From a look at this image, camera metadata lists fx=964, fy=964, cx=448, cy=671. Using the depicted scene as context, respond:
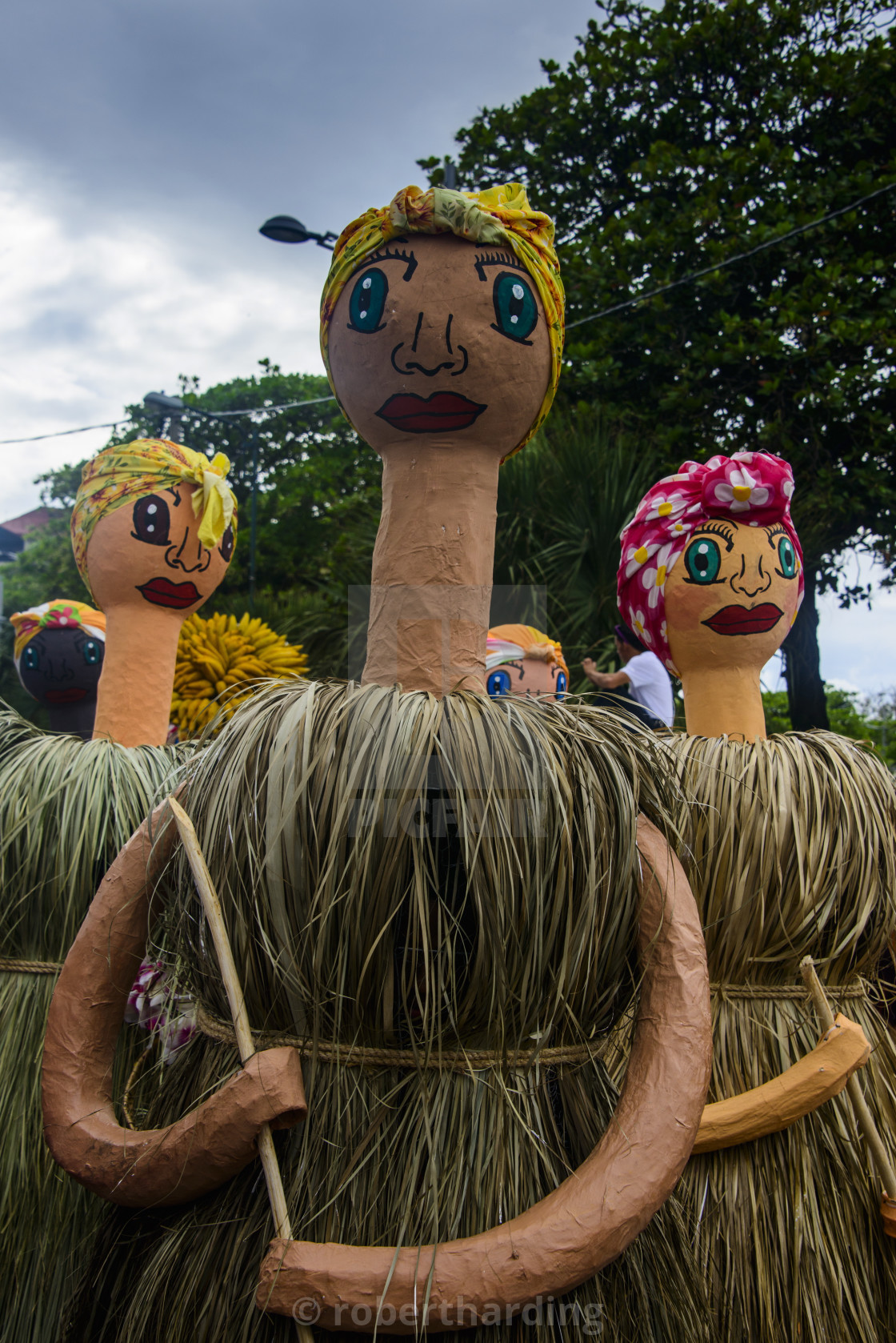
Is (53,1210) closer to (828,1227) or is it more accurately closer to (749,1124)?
(749,1124)

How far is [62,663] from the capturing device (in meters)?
3.22

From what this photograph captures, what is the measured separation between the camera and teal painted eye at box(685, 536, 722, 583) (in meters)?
2.04

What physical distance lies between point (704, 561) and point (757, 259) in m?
5.01

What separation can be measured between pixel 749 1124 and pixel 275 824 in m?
0.97

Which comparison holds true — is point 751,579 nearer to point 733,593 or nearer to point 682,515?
point 733,593

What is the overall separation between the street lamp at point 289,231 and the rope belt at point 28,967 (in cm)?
533

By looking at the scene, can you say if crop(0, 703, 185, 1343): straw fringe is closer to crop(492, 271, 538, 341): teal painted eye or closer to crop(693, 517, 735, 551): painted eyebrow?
crop(492, 271, 538, 341): teal painted eye

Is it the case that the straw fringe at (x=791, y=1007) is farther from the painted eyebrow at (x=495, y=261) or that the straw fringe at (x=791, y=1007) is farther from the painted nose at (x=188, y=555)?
the painted nose at (x=188, y=555)

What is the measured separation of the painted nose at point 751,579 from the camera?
2.02m

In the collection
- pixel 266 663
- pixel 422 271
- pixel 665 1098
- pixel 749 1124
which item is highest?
pixel 422 271

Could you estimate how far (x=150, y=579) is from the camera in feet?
7.00

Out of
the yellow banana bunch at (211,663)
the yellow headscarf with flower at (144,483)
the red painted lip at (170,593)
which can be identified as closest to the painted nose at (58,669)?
the yellow banana bunch at (211,663)

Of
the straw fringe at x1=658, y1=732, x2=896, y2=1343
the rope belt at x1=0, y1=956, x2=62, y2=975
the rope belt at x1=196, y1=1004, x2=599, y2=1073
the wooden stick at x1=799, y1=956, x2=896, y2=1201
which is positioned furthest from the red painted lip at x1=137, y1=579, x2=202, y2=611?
the wooden stick at x1=799, y1=956, x2=896, y2=1201

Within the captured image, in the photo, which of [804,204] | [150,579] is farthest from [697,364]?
[150,579]
